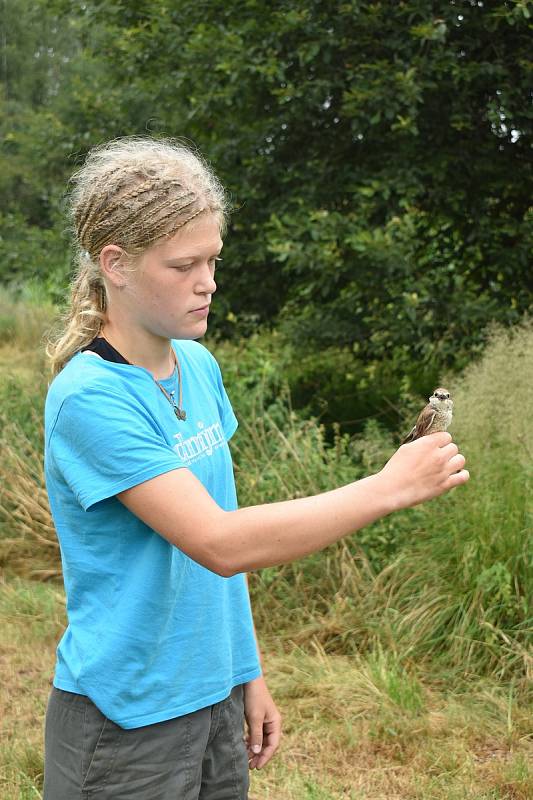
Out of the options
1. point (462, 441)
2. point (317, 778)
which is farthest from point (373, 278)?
point (317, 778)

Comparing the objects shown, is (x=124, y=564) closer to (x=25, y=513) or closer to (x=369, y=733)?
(x=369, y=733)

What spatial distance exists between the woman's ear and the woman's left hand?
0.94m

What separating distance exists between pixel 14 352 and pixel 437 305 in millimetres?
6484

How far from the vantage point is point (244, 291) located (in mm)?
7188

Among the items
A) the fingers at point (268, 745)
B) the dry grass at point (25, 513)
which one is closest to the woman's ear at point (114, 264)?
the fingers at point (268, 745)

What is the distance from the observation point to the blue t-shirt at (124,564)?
1.58m

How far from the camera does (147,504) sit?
5.10 feet

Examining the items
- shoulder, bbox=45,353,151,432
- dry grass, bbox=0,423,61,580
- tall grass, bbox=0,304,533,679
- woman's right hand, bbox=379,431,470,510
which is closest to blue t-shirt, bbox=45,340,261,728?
shoulder, bbox=45,353,151,432

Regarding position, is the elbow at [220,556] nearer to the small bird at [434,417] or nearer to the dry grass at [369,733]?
the small bird at [434,417]

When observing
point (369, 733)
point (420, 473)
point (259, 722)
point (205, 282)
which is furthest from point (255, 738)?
point (369, 733)

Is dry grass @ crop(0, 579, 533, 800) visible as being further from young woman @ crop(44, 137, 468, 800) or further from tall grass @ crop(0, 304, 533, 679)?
young woman @ crop(44, 137, 468, 800)

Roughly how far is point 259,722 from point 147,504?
0.79 m

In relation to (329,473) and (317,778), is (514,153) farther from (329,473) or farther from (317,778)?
(317,778)

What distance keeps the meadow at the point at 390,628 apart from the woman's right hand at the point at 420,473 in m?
2.19
